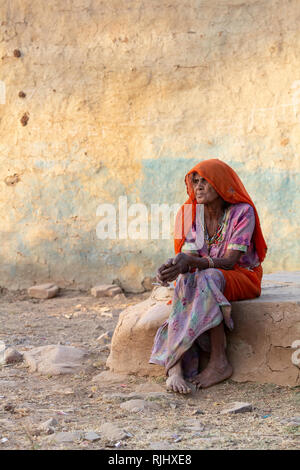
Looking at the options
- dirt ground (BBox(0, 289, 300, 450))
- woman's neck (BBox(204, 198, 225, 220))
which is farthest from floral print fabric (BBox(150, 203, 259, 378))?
dirt ground (BBox(0, 289, 300, 450))

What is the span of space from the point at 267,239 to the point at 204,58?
2.06m

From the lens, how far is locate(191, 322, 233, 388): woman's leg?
3633 mm

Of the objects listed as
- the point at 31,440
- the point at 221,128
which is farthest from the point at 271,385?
the point at 221,128

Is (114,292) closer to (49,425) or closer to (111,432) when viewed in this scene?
(49,425)

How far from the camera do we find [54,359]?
4246 millimetres

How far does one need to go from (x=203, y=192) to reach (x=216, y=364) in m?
1.04

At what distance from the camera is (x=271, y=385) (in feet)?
11.9

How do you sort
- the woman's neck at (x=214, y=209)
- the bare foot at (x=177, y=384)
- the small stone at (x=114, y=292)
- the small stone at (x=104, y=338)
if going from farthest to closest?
the small stone at (x=114, y=292), the small stone at (x=104, y=338), the woman's neck at (x=214, y=209), the bare foot at (x=177, y=384)

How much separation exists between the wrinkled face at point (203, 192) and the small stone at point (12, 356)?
5.61 feet

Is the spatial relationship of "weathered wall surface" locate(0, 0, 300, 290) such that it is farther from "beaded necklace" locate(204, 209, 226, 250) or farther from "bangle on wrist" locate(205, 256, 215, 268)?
"bangle on wrist" locate(205, 256, 215, 268)

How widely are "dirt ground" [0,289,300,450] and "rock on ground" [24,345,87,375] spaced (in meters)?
0.07

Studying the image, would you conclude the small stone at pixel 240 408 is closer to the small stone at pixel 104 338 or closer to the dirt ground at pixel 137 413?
the dirt ground at pixel 137 413

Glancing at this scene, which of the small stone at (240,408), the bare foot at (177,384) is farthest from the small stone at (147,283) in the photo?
the small stone at (240,408)

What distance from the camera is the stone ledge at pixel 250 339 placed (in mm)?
3650
